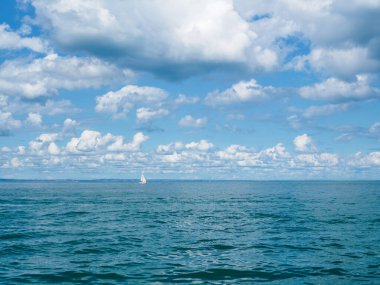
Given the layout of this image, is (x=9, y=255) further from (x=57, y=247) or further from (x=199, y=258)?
(x=199, y=258)

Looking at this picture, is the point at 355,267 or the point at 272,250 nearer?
the point at 355,267

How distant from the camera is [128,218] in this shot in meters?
61.5

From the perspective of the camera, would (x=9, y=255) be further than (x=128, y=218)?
No

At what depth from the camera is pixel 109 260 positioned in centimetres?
3136

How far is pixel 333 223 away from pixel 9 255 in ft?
132

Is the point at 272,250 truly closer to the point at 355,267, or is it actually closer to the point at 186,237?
the point at 355,267

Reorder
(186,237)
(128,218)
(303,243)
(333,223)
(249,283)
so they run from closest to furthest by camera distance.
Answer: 1. (249,283)
2. (303,243)
3. (186,237)
4. (333,223)
5. (128,218)

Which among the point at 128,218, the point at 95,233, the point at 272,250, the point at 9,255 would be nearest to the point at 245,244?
the point at 272,250

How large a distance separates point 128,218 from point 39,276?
3485 cm

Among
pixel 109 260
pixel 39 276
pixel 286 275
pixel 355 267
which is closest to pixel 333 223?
pixel 355 267

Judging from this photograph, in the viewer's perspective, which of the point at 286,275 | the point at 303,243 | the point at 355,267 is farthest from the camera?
the point at 303,243

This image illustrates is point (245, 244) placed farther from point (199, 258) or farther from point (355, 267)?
point (355, 267)

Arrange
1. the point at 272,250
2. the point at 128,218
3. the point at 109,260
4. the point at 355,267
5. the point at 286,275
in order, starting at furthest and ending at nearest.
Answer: the point at 128,218 < the point at 272,250 < the point at 109,260 < the point at 355,267 < the point at 286,275

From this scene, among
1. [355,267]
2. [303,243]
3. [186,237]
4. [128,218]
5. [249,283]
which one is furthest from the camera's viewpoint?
[128,218]
